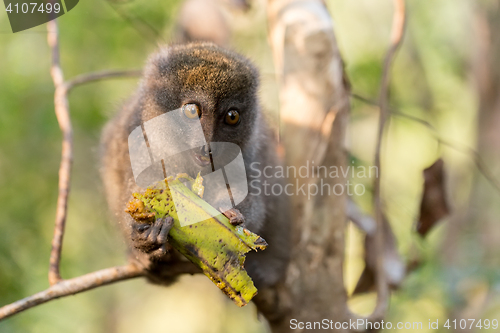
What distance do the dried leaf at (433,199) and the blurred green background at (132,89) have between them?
211mm

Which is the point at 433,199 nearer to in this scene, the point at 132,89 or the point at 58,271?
the point at 132,89

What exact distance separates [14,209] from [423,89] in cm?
601

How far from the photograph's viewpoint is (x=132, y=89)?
3.37 metres

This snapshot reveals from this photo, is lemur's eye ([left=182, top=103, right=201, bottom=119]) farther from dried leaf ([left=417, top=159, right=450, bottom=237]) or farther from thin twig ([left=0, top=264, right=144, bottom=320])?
dried leaf ([left=417, top=159, right=450, bottom=237])

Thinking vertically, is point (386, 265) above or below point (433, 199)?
below

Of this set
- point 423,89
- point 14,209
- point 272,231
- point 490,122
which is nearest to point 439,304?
point 272,231

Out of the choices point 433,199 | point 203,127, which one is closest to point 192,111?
point 203,127

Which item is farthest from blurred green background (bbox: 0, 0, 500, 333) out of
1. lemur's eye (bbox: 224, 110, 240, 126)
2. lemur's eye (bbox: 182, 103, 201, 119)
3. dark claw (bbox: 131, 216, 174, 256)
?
dark claw (bbox: 131, 216, 174, 256)

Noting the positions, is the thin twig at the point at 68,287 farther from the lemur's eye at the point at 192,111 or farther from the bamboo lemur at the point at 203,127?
the lemur's eye at the point at 192,111

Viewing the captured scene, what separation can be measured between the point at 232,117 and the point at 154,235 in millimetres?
893

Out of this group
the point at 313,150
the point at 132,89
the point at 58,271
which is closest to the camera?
the point at 58,271

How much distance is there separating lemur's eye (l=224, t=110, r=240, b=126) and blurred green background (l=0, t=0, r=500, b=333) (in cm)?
72

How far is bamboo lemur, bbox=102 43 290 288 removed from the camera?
2.28m

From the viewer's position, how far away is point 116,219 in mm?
2828
